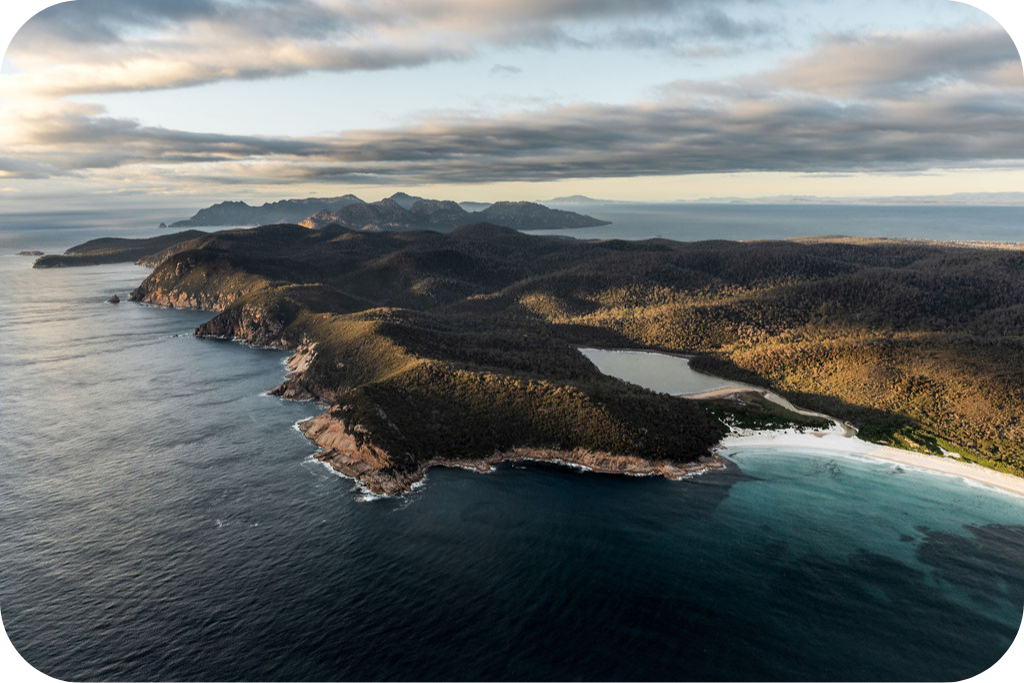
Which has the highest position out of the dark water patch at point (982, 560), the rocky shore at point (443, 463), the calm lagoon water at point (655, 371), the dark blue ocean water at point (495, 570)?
the calm lagoon water at point (655, 371)

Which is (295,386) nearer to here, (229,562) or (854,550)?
(229,562)

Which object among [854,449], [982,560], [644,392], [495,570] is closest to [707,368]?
[644,392]

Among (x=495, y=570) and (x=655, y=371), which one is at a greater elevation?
(x=655, y=371)

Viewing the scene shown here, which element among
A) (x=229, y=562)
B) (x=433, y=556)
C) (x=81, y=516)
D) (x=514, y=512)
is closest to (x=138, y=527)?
(x=81, y=516)

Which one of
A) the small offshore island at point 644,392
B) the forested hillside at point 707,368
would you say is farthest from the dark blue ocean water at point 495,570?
the forested hillside at point 707,368

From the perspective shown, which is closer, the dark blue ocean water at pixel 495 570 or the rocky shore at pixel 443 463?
the dark blue ocean water at pixel 495 570

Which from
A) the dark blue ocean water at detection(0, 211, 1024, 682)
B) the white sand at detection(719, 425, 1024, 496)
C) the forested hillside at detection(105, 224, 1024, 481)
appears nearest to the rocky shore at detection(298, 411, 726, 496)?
the forested hillside at detection(105, 224, 1024, 481)

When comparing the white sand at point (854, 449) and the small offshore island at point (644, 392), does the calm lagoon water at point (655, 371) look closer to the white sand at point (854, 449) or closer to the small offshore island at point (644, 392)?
the small offshore island at point (644, 392)

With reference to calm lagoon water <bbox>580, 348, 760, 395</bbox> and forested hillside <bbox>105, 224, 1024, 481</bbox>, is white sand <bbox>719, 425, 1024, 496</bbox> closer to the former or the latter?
forested hillside <bbox>105, 224, 1024, 481</bbox>

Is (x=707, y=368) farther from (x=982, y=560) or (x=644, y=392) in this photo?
(x=982, y=560)
